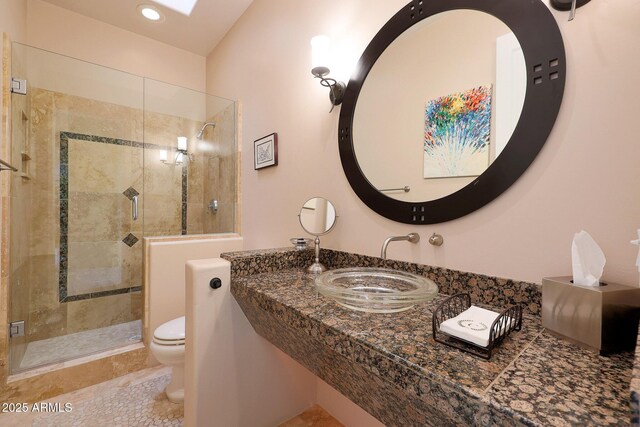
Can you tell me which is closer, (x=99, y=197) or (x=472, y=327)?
(x=472, y=327)

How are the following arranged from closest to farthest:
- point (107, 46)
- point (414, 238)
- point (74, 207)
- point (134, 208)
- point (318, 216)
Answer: point (414, 238) → point (318, 216) → point (74, 207) → point (134, 208) → point (107, 46)

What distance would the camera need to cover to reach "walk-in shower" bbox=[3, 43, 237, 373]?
6.30 ft

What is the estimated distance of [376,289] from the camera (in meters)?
1.00

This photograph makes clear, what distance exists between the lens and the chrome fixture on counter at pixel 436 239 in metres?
1.00

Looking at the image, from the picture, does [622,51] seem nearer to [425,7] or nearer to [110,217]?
[425,7]

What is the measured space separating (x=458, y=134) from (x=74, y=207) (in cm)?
274

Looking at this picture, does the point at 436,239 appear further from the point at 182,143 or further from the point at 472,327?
the point at 182,143

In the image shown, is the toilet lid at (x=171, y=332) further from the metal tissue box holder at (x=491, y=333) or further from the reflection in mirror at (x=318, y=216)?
the metal tissue box holder at (x=491, y=333)

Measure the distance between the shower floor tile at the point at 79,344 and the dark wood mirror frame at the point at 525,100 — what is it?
218cm

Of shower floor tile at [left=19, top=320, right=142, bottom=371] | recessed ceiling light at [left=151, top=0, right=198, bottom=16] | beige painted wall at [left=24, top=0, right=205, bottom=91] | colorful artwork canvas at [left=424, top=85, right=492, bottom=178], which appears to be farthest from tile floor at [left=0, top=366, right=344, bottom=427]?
recessed ceiling light at [left=151, top=0, right=198, bottom=16]

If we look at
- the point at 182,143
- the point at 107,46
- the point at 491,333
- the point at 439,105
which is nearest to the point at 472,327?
the point at 491,333

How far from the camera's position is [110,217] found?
7.63 feet

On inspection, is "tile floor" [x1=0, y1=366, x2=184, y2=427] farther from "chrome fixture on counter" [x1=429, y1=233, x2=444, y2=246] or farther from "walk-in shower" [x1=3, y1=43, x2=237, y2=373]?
"chrome fixture on counter" [x1=429, y1=233, x2=444, y2=246]

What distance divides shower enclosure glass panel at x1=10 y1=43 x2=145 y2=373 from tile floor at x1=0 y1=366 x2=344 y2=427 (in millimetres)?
316
